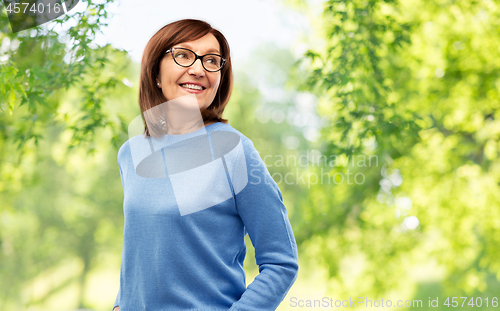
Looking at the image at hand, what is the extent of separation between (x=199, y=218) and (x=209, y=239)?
6 cm

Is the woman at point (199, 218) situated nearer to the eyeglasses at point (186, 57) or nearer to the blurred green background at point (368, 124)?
the eyeglasses at point (186, 57)

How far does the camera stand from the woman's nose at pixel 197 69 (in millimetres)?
1093

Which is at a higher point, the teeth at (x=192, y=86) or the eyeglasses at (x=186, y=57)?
the eyeglasses at (x=186, y=57)

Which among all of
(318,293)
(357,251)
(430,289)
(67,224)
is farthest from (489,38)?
(67,224)

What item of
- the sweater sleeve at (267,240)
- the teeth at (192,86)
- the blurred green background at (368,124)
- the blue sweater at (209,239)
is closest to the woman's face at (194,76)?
the teeth at (192,86)

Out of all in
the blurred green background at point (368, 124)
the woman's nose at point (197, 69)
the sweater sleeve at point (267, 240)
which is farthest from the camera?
the blurred green background at point (368, 124)

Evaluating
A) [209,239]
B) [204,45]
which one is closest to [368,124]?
[204,45]

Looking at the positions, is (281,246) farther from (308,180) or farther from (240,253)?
(308,180)

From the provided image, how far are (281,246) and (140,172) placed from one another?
466 millimetres

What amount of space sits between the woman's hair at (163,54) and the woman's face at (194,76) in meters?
0.02

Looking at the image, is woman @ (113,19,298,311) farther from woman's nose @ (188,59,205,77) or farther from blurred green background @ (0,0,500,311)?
blurred green background @ (0,0,500,311)

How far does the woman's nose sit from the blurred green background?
1359 millimetres

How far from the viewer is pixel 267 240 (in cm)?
97

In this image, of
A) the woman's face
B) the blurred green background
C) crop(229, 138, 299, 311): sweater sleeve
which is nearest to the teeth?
the woman's face
